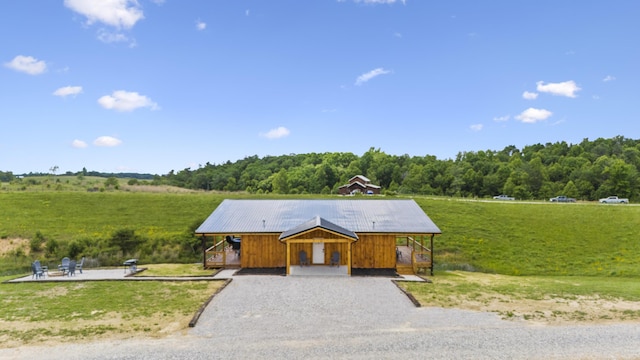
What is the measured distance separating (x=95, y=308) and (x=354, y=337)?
8.65 metres

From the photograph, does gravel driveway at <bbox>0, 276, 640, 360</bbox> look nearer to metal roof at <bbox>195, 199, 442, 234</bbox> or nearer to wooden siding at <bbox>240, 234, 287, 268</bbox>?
wooden siding at <bbox>240, 234, 287, 268</bbox>

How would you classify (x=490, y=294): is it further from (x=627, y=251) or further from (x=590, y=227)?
(x=590, y=227)

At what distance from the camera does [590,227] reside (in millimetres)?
31109

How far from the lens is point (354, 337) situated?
10.2 metres

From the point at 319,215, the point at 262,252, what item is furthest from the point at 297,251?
the point at 319,215

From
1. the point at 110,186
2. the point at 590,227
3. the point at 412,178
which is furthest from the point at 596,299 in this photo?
the point at 412,178

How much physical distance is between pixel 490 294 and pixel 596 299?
3718 millimetres

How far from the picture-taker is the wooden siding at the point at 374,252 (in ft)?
66.0

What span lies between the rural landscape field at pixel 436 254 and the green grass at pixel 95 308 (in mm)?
59

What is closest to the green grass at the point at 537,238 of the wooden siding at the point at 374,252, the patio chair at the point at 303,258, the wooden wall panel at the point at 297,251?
the wooden siding at the point at 374,252

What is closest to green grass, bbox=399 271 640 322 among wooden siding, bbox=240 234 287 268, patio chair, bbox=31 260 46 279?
wooden siding, bbox=240 234 287 268

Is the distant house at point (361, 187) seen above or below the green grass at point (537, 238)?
above

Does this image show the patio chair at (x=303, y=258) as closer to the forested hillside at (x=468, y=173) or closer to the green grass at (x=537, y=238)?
the green grass at (x=537, y=238)

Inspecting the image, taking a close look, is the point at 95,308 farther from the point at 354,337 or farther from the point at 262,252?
the point at 262,252
